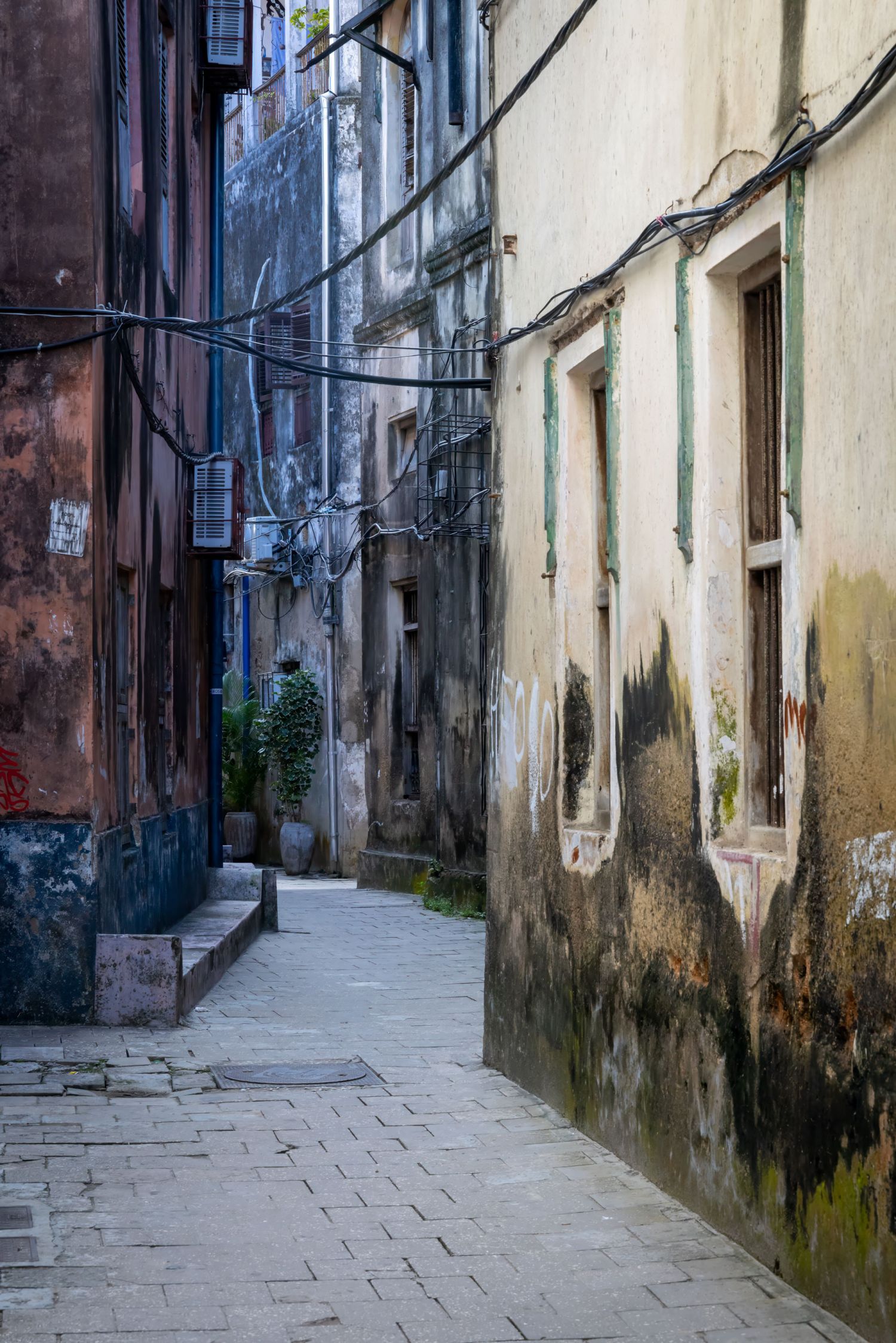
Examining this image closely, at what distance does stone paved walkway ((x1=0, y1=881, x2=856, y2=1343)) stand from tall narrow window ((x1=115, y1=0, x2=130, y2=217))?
5301mm

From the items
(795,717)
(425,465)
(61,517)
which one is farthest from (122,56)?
(425,465)

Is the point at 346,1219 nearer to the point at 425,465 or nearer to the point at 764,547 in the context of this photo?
the point at 764,547

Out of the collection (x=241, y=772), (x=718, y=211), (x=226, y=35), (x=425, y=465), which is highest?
(x=226, y=35)

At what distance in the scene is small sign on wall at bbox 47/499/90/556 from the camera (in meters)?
9.48

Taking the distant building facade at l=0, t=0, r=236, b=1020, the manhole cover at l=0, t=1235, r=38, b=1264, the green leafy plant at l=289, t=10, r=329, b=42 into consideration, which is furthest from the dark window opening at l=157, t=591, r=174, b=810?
the green leafy plant at l=289, t=10, r=329, b=42

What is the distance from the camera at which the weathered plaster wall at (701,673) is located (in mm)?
4379

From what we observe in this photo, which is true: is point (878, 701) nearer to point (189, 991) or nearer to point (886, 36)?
point (886, 36)

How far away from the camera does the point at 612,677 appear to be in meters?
6.80

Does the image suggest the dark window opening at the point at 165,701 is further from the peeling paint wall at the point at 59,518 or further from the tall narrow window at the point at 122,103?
the tall narrow window at the point at 122,103

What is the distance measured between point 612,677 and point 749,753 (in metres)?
1.42

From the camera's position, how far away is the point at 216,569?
1565cm

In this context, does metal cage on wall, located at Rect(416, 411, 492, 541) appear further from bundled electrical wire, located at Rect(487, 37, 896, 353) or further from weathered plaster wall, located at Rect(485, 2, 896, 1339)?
bundled electrical wire, located at Rect(487, 37, 896, 353)

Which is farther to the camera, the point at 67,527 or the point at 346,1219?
the point at 67,527

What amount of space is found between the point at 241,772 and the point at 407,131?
9323 mm
